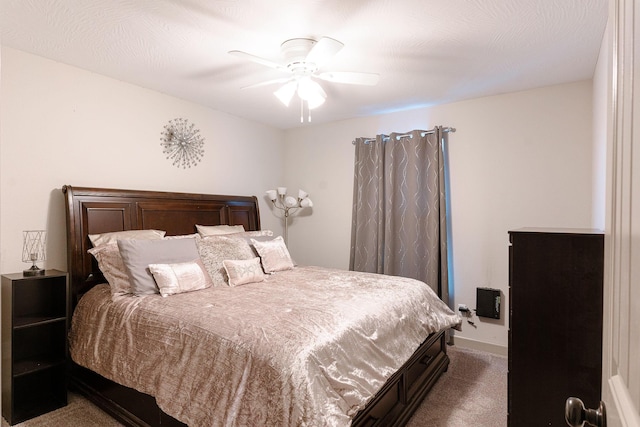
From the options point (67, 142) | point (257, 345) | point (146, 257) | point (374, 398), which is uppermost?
point (67, 142)

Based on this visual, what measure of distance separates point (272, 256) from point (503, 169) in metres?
2.42

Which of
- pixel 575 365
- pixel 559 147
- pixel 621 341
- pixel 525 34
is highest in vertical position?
pixel 525 34

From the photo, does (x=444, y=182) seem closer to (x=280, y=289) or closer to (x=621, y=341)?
(x=280, y=289)

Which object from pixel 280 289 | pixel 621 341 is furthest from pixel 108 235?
pixel 621 341

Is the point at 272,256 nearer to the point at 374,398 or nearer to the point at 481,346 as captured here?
the point at 374,398

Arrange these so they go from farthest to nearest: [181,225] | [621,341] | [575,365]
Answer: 1. [181,225]
2. [575,365]
3. [621,341]

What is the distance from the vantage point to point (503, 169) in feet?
11.0

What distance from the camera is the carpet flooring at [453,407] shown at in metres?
2.20

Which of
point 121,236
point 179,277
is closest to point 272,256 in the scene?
point 179,277

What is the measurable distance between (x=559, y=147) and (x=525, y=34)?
1.34 metres

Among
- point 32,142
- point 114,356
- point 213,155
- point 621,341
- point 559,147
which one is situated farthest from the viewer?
point 213,155

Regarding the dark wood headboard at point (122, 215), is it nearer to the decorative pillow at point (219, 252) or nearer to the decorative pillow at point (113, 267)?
the decorative pillow at point (113, 267)

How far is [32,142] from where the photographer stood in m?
2.52

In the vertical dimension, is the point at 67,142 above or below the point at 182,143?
below
